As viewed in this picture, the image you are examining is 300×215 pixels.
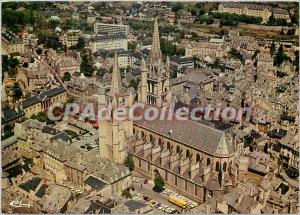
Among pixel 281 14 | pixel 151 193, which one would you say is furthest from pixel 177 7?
pixel 151 193

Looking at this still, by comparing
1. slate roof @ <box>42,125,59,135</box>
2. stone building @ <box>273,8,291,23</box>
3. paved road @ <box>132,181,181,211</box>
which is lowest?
paved road @ <box>132,181,181,211</box>

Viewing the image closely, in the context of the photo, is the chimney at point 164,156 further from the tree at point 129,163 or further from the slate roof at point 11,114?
the slate roof at point 11,114

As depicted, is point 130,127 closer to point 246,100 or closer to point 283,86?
point 246,100

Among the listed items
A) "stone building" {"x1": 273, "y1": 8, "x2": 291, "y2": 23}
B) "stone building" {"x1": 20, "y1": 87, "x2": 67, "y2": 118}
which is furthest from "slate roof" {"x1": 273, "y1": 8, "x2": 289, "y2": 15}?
"stone building" {"x1": 20, "y1": 87, "x2": 67, "y2": 118}

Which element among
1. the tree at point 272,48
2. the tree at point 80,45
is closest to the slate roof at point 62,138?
the tree at point 80,45

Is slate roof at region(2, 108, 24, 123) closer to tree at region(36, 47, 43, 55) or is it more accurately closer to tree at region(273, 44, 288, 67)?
tree at region(36, 47, 43, 55)

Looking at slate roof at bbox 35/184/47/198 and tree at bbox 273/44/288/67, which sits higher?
tree at bbox 273/44/288/67

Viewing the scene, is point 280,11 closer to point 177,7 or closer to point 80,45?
point 177,7
